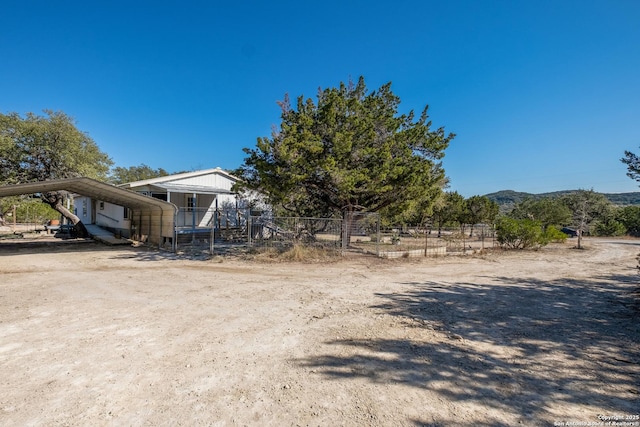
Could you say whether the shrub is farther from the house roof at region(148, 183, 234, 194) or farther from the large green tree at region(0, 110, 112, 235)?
the large green tree at region(0, 110, 112, 235)

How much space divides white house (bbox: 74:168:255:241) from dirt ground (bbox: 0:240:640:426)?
33.8 ft

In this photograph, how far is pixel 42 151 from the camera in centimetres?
1706

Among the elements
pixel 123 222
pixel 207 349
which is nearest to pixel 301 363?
pixel 207 349

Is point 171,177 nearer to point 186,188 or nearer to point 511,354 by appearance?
point 186,188

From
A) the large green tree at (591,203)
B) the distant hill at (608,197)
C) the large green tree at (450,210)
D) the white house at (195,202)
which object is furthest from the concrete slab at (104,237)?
the distant hill at (608,197)

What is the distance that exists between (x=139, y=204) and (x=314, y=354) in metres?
14.8

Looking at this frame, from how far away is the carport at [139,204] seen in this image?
11758mm

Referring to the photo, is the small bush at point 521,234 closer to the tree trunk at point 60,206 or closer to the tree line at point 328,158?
the tree line at point 328,158

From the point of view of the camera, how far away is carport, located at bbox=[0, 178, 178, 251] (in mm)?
11758

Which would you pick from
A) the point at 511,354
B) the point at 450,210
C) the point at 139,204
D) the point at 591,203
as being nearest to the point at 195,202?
the point at 139,204

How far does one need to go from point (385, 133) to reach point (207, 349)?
11396 millimetres

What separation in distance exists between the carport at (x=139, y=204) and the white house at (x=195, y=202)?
3.98ft

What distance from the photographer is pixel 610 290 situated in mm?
7223

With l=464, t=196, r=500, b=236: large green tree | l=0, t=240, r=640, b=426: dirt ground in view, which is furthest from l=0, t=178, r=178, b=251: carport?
l=464, t=196, r=500, b=236: large green tree
